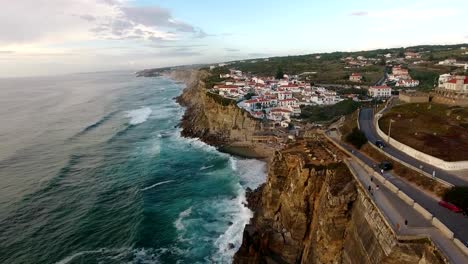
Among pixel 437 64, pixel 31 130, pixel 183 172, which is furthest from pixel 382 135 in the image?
pixel 437 64

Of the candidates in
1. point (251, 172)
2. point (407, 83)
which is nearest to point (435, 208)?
point (251, 172)

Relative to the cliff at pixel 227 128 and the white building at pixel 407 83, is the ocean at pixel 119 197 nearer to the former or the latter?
the cliff at pixel 227 128

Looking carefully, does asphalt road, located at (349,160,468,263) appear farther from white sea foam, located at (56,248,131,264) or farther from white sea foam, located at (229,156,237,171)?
white sea foam, located at (229,156,237,171)

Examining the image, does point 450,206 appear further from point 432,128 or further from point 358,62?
point 358,62

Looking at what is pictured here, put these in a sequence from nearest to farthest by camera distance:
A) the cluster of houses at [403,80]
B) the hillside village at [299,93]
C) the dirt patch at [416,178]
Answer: the dirt patch at [416,178] → the hillside village at [299,93] → the cluster of houses at [403,80]

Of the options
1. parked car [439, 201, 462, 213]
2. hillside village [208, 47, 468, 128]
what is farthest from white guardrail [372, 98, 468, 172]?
hillside village [208, 47, 468, 128]

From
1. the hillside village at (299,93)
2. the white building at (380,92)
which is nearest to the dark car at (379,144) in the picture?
the hillside village at (299,93)
